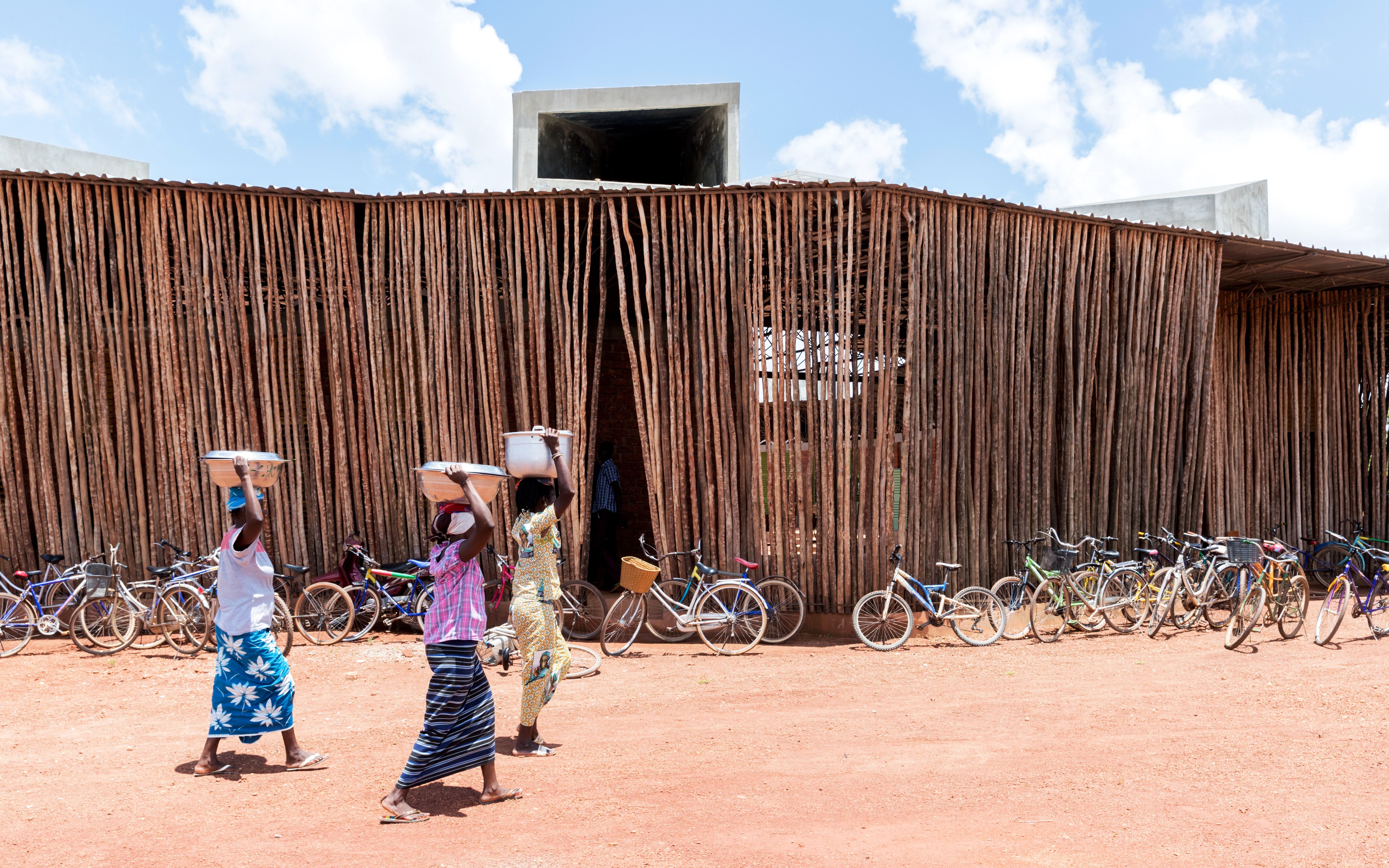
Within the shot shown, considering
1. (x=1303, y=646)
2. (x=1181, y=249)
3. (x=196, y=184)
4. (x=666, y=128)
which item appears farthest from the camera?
(x=666, y=128)

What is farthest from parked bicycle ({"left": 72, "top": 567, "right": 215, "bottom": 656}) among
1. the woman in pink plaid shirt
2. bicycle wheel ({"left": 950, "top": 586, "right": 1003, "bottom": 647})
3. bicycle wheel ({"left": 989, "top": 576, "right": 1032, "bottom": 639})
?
bicycle wheel ({"left": 989, "top": 576, "right": 1032, "bottom": 639})

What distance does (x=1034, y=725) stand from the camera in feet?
17.3

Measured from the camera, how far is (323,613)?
7.96 m

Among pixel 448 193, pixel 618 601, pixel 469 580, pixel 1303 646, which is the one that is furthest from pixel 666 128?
pixel 469 580

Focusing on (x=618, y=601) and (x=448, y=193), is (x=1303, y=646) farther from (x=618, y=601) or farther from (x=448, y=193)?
(x=448, y=193)

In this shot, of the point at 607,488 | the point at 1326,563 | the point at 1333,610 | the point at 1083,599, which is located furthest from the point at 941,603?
the point at 1326,563

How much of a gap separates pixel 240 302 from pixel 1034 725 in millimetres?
7390

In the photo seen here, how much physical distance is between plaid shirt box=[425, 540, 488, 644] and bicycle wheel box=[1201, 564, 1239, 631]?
279 inches

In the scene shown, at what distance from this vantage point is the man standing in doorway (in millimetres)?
9609

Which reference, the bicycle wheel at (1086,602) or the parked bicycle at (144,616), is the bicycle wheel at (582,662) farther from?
the bicycle wheel at (1086,602)

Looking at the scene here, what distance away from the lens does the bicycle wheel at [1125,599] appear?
8.25 m

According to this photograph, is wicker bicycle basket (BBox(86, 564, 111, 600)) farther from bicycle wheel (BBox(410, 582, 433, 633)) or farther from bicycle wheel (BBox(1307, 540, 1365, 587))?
bicycle wheel (BBox(1307, 540, 1365, 587))

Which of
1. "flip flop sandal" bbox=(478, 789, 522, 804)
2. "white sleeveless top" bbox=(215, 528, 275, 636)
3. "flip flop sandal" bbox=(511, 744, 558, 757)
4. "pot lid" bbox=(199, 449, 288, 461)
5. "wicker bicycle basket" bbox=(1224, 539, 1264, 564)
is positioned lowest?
"flip flop sandal" bbox=(511, 744, 558, 757)

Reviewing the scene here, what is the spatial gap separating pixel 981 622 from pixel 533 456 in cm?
492
